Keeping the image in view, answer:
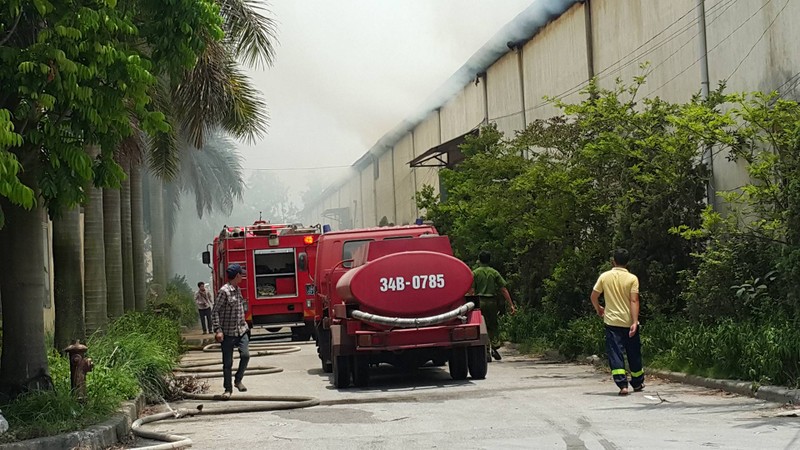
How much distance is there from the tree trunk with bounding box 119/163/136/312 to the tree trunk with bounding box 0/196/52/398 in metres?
13.1

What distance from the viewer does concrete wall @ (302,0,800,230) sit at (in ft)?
57.9

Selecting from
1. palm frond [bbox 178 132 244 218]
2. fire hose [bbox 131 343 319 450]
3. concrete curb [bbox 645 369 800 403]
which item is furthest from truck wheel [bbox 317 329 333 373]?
palm frond [bbox 178 132 244 218]

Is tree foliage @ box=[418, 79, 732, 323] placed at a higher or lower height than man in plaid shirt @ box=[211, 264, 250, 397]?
higher

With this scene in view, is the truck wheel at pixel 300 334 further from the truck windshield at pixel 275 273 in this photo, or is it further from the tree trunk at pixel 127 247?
the tree trunk at pixel 127 247

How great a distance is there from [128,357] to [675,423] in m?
7.96

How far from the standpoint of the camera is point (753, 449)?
28.2ft

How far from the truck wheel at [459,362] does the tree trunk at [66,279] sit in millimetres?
5247

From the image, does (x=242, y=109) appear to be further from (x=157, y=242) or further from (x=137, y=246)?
(x=157, y=242)

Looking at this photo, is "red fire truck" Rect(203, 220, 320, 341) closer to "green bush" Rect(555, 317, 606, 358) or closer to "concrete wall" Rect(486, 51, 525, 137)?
"concrete wall" Rect(486, 51, 525, 137)

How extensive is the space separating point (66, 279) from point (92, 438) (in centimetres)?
630

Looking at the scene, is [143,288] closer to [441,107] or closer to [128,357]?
[128,357]

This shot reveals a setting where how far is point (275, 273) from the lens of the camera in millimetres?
29750

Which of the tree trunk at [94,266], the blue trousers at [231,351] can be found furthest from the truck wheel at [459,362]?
the tree trunk at [94,266]

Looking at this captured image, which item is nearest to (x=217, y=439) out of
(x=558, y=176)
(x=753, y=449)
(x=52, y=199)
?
(x=52, y=199)
